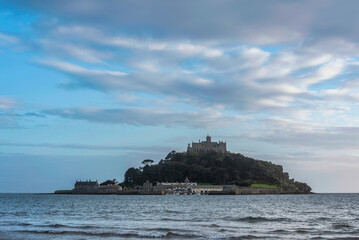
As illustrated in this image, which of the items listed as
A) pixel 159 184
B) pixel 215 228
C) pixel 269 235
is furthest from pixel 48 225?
pixel 159 184

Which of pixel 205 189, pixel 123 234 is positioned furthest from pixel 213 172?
pixel 123 234

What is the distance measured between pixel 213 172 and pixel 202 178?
5.74 meters

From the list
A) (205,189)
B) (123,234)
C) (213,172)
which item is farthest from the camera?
(213,172)

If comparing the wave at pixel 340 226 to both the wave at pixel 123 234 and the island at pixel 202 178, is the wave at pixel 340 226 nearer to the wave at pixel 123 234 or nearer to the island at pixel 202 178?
the wave at pixel 123 234

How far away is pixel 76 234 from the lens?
29344 mm

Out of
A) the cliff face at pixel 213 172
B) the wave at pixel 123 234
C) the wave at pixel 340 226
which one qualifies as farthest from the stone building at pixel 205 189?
the wave at pixel 123 234

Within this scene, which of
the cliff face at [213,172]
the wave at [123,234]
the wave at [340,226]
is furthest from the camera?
the cliff face at [213,172]

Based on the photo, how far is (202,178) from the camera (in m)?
187

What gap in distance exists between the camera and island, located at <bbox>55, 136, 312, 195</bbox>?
173m

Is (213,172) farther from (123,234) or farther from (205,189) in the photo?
(123,234)

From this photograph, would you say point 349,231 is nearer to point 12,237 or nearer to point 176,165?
point 12,237

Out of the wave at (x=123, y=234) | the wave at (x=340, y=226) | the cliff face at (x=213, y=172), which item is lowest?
the wave at (x=123, y=234)

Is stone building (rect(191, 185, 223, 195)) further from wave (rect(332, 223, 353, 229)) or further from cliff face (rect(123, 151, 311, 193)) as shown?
wave (rect(332, 223, 353, 229))

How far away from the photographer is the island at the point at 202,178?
172625mm
